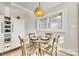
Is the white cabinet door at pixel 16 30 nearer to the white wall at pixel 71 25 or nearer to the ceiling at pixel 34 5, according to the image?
the ceiling at pixel 34 5

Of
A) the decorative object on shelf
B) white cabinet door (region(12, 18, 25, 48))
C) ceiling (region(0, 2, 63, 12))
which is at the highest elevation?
ceiling (region(0, 2, 63, 12))

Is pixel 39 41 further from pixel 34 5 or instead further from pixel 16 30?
pixel 34 5

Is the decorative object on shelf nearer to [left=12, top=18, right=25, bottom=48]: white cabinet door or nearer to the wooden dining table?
[left=12, top=18, right=25, bottom=48]: white cabinet door

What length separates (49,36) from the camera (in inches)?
99.3

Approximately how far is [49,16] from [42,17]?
164 millimetres

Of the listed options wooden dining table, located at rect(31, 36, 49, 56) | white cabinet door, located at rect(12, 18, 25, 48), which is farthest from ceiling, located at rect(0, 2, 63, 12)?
wooden dining table, located at rect(31, 36, 49, 56)

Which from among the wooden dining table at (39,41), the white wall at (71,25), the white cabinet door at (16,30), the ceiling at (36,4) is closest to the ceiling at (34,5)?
the ceiling at (36,4)

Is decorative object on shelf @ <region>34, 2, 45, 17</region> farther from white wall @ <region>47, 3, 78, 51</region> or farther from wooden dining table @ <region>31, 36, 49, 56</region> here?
wooden dining table @ <region>31, 36, 49, 56</region>

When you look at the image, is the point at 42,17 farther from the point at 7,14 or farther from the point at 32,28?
the point at 7,14

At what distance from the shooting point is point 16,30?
262cm

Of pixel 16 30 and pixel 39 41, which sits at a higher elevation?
pixel 16 30

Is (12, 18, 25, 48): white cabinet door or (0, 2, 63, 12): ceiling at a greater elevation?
(0, 2, 63, 12): ceiling

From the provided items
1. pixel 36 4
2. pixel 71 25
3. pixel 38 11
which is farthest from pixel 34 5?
pixel 71 25

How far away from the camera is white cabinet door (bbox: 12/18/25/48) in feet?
8.29
